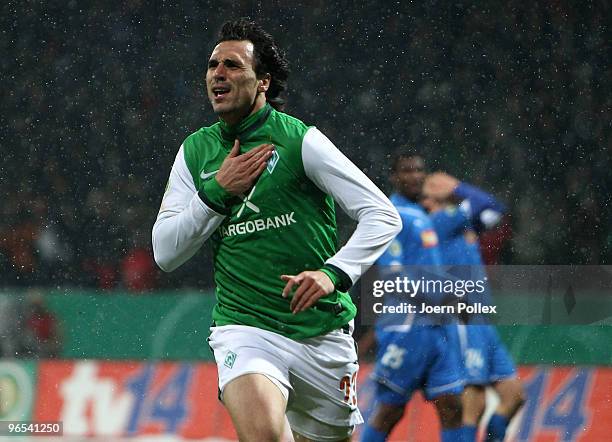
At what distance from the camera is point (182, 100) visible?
14.7ft

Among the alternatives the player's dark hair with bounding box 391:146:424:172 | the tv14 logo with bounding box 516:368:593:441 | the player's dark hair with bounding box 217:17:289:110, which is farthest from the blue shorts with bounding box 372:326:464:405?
the player's dark hair with bounding box 217:17:289:110

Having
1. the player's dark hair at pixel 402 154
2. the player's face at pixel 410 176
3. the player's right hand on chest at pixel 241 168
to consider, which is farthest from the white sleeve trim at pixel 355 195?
the player's dark hair at pixel 402 154

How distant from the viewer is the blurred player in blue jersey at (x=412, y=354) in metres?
4.15

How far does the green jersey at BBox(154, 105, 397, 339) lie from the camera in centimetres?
277

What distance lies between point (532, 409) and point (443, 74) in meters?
1.37

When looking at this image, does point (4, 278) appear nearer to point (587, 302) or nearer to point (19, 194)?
point (19, 194)

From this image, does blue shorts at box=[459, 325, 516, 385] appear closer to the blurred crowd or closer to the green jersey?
the blurred crowd

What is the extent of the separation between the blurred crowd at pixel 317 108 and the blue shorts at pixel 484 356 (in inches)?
13.3

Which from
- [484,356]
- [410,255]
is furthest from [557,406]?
[410,255]

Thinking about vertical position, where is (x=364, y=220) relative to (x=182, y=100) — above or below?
below

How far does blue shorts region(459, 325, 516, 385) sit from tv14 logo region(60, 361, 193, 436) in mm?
1105

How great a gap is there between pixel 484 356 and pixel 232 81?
188 centimetres

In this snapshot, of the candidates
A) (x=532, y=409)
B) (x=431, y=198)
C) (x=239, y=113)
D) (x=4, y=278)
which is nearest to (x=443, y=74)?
(x=431, y=198)

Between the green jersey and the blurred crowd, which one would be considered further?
the blurred crowd
